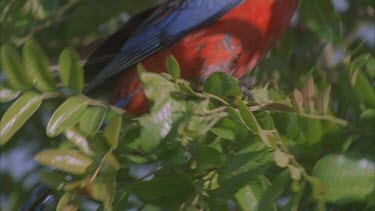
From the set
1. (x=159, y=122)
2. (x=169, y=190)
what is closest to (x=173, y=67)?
(x=159, y=122)

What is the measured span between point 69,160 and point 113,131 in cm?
9

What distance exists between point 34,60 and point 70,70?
7 cm

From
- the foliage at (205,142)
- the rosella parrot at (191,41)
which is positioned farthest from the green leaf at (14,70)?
the rosella parrot at (191,41)

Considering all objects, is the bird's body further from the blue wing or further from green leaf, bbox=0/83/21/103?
green leaf, bbox=0/83/21/103

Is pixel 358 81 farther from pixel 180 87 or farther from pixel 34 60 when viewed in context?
pixel 34 60

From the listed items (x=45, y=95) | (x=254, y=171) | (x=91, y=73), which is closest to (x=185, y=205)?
(x=254, y=171)

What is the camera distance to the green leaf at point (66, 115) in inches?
63.6

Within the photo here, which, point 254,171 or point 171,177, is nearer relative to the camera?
point 254,171

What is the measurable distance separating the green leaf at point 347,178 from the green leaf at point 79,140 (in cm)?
38

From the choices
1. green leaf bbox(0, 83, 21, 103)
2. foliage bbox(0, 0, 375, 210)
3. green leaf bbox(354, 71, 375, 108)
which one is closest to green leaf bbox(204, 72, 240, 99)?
foliage bbox(0, 0, 375, 210)

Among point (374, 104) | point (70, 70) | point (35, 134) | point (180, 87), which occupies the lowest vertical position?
point (35, 134)

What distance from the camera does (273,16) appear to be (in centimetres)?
254

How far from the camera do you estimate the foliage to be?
149 cm

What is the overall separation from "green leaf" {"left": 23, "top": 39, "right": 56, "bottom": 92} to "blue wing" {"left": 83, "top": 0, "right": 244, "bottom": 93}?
0.85m
